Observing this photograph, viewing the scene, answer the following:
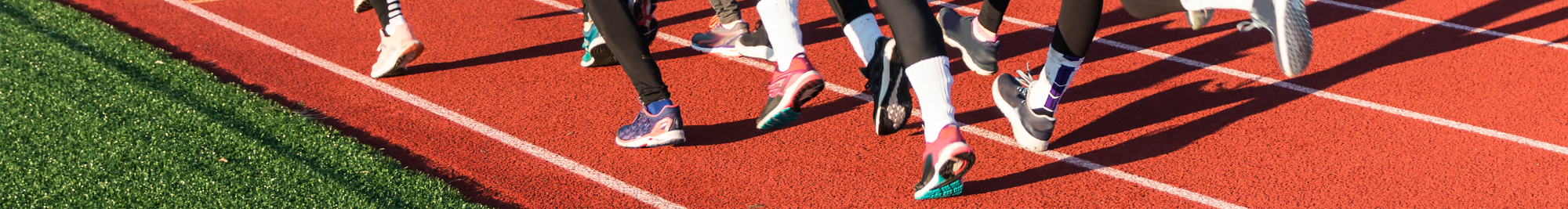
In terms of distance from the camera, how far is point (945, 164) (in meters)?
3.01

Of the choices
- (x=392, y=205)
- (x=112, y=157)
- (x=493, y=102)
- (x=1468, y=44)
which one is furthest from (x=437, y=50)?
(x=1468, y=44)

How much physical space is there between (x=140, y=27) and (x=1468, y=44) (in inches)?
275

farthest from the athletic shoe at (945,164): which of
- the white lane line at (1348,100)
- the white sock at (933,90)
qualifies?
the white lane line at (1348,100)

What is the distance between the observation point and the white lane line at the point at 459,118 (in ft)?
11.4

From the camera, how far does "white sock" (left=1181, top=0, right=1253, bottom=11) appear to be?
266 cm

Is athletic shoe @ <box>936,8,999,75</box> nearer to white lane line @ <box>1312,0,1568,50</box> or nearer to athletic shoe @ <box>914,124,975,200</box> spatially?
athletic shoe @ <box>914,124,975,200</box>

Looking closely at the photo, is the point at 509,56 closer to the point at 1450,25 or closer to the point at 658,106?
the point at 658,106

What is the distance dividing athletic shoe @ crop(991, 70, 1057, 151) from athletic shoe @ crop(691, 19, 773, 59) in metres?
1.38

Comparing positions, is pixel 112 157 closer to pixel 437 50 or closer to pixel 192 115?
pixel 192 115

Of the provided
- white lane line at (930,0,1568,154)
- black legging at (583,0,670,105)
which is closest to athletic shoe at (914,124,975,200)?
black legging at (583,0,670,105)

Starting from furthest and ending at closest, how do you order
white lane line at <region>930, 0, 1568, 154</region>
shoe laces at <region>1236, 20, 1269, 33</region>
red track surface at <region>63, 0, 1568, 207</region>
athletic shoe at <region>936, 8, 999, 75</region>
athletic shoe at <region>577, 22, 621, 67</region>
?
athletic shoe at <region>936, 8, 999, 75</region> < athletic shoe at <region>577, 22, 621, 67</region> < white lane line at <region>930, 0, 1568, 154</region> < red track surface at <region>63, 0, 1568, 207</region> < shoe laces at <region>1236, 20, 1269, 33</region>

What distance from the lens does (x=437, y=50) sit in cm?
530

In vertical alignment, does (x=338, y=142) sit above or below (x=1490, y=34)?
above

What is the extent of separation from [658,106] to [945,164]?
1.20 meters
